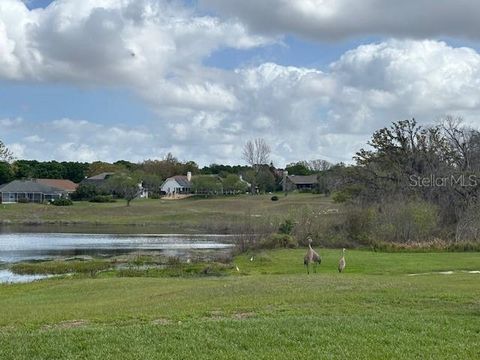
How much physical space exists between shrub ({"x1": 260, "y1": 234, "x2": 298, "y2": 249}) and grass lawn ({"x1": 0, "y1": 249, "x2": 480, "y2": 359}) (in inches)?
914

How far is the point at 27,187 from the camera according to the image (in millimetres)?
126688

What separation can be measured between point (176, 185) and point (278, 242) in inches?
4090

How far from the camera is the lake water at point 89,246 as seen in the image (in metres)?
47.0

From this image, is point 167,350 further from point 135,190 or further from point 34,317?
point 135,190

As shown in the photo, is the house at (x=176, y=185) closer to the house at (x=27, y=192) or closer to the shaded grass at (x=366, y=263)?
the house at (x=27, y=192)

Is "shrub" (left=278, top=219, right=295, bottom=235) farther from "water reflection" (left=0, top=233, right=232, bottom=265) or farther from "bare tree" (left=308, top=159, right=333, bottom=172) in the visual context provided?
"bare tree" (left=308, top=159, right=333, bottom=172)

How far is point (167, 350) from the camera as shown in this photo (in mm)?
9844

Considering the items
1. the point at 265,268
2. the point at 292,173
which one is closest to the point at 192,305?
the point at 265,268

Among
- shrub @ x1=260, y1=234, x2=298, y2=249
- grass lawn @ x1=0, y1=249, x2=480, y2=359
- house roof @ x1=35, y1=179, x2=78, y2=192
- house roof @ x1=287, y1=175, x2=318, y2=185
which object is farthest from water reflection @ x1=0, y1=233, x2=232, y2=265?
house roof @ x1=287, y1=175, x2=318, y2=185

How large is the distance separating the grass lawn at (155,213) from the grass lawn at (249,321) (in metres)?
63.8

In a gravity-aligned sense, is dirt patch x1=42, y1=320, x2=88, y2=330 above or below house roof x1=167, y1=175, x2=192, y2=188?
below

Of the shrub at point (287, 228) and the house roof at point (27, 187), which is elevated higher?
the house roof at point (27, 187)

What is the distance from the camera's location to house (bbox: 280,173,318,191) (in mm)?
146625

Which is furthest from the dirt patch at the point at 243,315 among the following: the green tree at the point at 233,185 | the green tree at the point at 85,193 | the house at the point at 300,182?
the house at the point at 300,182
